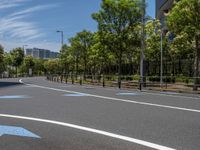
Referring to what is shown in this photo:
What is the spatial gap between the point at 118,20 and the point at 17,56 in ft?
273

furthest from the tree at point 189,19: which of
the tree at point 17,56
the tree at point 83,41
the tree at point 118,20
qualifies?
the tree at point 17,56

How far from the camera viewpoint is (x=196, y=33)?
29422 mm

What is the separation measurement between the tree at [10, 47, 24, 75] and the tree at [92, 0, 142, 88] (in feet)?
270

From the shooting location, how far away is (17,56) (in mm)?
120250

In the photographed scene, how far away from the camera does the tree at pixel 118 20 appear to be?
40.1 metres

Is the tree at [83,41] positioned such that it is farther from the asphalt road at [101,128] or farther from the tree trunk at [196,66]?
the asphalt road at [101,128]

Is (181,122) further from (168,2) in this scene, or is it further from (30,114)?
(168,2)

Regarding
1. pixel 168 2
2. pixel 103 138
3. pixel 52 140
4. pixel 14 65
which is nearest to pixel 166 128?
pixel 103 138

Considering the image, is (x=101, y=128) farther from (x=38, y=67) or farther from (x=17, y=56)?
(x=38, y=67)

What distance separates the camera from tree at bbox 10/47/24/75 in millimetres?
120088

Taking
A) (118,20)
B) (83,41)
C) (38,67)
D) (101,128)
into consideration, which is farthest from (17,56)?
(101,128)

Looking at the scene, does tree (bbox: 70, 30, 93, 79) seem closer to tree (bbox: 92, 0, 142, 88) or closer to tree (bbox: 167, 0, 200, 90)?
tree (bbox: 92, 0, 142, 88)

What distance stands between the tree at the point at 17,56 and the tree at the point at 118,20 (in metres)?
82.3

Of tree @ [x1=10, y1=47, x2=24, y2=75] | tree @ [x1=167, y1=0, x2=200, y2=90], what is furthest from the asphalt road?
tree @ [x1=10, y1=47, x2=24, y2=75]
